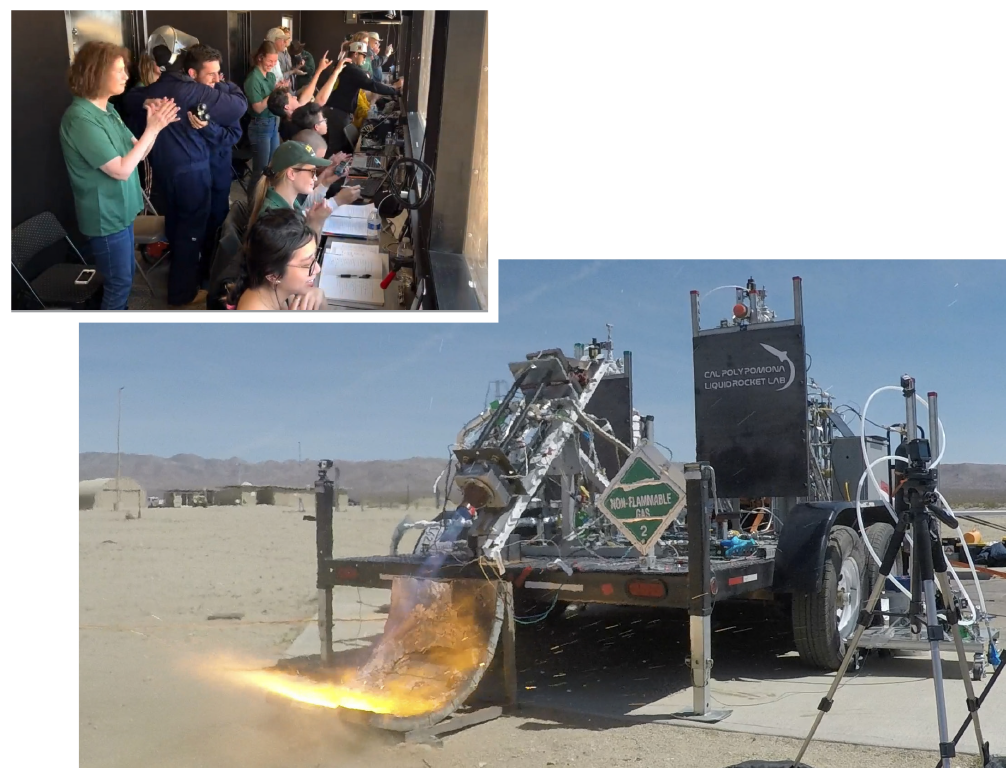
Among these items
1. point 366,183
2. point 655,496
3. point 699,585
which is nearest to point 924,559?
point 699,585

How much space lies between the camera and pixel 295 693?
425 centimetres

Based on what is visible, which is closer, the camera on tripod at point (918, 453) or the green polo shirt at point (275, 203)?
the camera on tripod at point (918, 453)

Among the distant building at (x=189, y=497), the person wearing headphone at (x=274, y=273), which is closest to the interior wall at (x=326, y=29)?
the person wearing headphone at (x=274, y=273)

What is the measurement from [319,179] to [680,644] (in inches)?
125

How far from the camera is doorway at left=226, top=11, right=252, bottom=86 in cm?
334

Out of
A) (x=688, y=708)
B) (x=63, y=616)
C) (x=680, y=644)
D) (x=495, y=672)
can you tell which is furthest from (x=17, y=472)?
(x=680, y=644)

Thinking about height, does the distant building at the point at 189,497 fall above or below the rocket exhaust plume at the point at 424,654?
above

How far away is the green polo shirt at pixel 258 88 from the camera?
11.1 feet

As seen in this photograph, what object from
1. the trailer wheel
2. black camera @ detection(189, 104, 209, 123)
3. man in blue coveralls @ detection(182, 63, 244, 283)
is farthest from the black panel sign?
black camera @ detection(189, 104, 209, 123)

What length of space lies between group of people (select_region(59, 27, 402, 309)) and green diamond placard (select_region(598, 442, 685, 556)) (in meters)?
1.60

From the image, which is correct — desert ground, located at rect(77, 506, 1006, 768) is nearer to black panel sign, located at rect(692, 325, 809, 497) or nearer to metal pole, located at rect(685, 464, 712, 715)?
metal pole, located at rect(685, 464, 712, 715)

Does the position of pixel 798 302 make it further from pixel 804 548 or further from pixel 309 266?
pixel 309 266

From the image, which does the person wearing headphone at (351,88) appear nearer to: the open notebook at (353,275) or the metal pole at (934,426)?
the open notebook at (353,275)

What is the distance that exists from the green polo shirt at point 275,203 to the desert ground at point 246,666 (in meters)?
1.81
